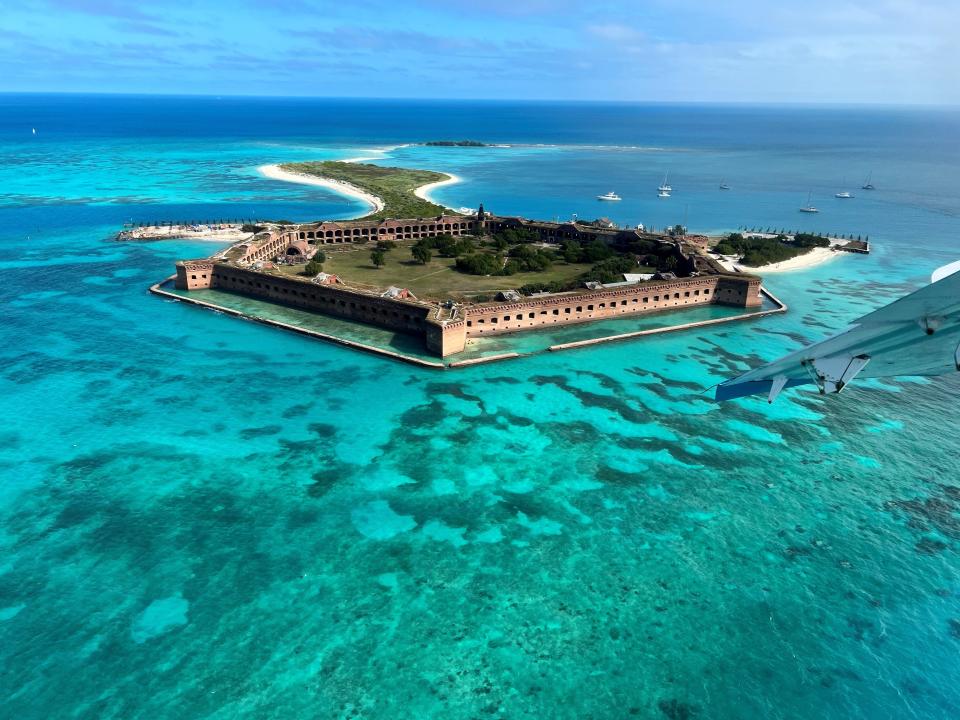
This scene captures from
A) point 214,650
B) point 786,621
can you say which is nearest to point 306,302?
point 214,650

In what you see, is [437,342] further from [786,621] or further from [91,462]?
[786,621]

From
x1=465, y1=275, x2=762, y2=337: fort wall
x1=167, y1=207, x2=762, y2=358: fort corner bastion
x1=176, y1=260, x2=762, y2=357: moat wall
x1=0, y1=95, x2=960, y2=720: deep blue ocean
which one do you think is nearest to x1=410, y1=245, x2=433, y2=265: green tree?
x1=167, y1=207, x2=762, y2=358: fort corner bastion

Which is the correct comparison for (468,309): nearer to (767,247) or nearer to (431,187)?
(767,247)

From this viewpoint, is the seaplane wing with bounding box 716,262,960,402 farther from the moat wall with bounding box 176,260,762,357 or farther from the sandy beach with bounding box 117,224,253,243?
the sandy beach with bounding box 117,224,253,243

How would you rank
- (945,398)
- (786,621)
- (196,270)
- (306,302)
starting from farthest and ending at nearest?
(196,270)
(306,302)
(945,398)
(786,621)

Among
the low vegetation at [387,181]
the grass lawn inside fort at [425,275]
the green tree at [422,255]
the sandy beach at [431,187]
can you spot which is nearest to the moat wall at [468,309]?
the grass lawn inside fort at [425,275]

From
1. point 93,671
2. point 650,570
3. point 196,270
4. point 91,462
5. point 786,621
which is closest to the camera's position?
point 93,671

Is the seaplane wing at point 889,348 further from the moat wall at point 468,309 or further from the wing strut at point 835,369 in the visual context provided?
the moat wall at point 468,309

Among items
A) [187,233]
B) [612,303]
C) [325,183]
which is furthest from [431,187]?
[612,303]
